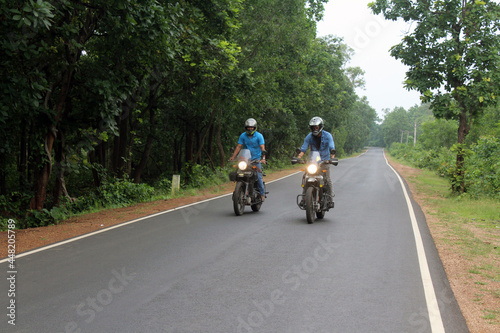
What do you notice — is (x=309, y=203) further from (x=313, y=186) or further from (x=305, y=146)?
(x=305, y=146)

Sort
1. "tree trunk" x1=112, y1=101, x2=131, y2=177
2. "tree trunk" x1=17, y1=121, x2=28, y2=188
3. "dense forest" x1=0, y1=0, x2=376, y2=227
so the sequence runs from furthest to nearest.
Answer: "tree trunk" x1=17, y1=121, x2=28, y2=188, "tree trunk" x1=112, y1=101, x2=131, y2=177, "dense forest" x1=0, y1=0, x2=376, y2=227

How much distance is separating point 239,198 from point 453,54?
10.5 metres

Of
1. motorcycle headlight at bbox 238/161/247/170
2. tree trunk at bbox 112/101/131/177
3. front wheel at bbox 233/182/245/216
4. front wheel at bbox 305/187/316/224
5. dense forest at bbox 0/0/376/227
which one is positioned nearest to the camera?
front wheel at bbox 305/187/316/224

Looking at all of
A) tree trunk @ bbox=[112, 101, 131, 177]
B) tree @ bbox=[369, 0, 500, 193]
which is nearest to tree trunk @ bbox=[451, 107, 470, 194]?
tree @ bbox=[369, 0, 500, 193]

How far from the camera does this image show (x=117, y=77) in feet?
37.0

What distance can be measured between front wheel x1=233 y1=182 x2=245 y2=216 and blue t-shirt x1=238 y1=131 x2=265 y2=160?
0.79m

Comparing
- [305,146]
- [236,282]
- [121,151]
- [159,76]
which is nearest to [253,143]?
[305,146]

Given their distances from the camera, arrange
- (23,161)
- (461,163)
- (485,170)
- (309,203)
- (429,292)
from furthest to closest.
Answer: (23,161) → (461,163) → (485,170) → (309,203) → (429,292)

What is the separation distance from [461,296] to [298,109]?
2895 centimetres

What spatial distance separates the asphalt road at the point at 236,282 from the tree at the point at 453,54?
8695 mm

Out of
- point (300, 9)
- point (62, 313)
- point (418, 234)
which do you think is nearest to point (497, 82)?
point (418, 234)

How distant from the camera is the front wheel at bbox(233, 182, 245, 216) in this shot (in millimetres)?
10361

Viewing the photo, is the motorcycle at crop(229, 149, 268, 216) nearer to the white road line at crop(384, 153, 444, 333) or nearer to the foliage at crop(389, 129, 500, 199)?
the white road line at crop(384, 153, 444, 333)

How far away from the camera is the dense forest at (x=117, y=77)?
9477 mm
